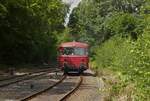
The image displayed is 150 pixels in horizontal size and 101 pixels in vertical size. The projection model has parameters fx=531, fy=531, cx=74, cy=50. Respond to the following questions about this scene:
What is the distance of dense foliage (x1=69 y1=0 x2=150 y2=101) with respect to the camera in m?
13.2

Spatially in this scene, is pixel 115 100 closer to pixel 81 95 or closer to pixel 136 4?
pixel 81 95

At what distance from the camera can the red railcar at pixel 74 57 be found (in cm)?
4181

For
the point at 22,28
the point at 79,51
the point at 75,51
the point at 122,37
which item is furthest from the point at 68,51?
the point at 22,28

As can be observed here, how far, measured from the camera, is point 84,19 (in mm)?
89812

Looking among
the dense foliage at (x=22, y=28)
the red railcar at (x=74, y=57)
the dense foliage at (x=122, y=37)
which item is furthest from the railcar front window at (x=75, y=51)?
the dense foliage at (x=22, y=28)

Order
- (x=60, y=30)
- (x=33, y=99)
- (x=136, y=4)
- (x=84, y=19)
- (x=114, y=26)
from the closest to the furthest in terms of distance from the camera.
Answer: (x=33, y=99), (x=114, y=26), (x=136, y=4), (x=84, y=19), (x=60, y=30)

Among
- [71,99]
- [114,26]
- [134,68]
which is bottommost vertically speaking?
[71,99]

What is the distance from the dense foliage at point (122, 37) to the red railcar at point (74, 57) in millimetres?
2046

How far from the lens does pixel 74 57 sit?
41.9 metres

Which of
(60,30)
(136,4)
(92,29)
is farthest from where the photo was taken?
(60,30)

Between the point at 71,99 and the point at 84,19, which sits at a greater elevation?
the point at 84,19

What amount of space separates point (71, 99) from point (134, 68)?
8945 mm

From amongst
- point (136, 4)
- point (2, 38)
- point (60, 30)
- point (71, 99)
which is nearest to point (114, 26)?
point (2, 38)

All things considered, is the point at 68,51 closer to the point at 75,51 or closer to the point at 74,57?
the point at 75,51
